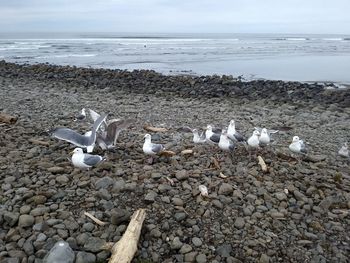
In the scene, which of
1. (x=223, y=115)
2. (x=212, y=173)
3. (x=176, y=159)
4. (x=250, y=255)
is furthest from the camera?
(x=223, y=115)

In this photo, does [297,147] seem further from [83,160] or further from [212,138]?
[83,160]

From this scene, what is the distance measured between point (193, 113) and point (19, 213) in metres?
8.38

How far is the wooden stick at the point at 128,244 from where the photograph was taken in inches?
195

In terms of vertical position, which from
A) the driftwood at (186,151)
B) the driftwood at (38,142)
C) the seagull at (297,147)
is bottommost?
the seagull at (297,147)

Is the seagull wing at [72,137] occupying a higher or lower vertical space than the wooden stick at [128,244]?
higher

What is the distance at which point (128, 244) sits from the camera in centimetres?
511

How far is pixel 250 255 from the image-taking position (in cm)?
541

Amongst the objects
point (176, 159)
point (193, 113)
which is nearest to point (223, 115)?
point (193, 113)

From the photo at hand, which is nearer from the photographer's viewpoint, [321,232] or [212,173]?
[321,232]

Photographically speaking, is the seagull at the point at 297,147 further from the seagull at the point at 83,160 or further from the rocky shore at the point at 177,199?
the seagull at the point at 83,160

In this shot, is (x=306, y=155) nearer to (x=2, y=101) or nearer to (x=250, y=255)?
(x=250, y=255)

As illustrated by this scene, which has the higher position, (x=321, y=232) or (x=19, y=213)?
(x=19, y=213)

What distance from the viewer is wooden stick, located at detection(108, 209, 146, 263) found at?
4.95 m

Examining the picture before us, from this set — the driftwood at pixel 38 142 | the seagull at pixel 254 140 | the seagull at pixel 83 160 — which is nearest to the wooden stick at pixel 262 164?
the seagull at pixel 254 140
